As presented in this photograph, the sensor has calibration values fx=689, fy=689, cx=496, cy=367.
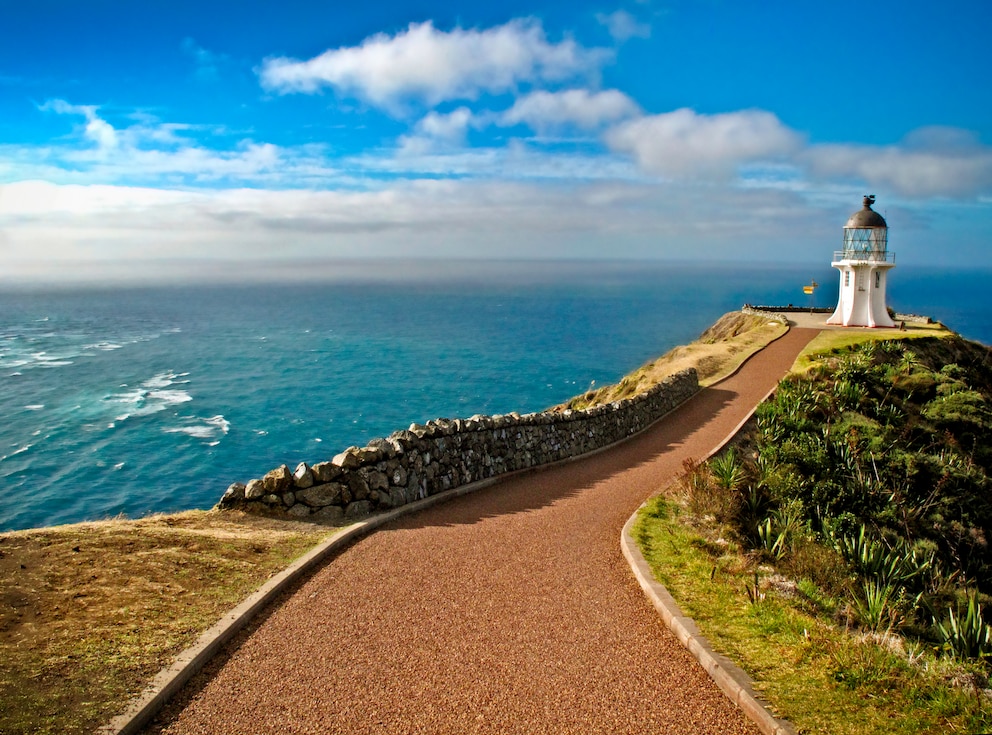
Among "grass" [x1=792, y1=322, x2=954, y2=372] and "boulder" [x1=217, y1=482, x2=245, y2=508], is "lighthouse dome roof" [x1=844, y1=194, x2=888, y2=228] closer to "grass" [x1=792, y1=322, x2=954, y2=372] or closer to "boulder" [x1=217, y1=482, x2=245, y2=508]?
"grass" [x1=792, y1=322, x2=954, y2=372]

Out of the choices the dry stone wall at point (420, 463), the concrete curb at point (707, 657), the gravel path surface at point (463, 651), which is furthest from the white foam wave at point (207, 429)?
the concrete curb at point (707, 657)

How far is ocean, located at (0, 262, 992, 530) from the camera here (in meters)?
33.2

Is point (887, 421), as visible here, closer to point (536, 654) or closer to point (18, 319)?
point (536, 654)

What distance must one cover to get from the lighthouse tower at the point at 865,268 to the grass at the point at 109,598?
133 feet

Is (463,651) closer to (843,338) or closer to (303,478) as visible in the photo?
(303,478)

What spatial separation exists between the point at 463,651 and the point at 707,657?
2415 millimetres

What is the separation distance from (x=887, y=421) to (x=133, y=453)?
114 feet

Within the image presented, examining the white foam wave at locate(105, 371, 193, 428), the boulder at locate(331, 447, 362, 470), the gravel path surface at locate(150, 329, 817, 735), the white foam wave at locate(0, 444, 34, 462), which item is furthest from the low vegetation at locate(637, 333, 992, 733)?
the white foam wave at locate(105, 371, 193, 428)

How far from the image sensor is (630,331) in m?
102

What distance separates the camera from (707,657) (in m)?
6.74

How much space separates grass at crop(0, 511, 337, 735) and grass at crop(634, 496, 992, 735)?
5.38 m

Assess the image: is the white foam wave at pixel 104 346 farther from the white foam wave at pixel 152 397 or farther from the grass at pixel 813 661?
the grass at pixel 813 661

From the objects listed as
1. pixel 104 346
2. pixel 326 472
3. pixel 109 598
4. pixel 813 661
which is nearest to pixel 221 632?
pixel 109 598

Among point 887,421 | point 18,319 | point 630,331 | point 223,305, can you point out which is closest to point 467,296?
point 223,305
